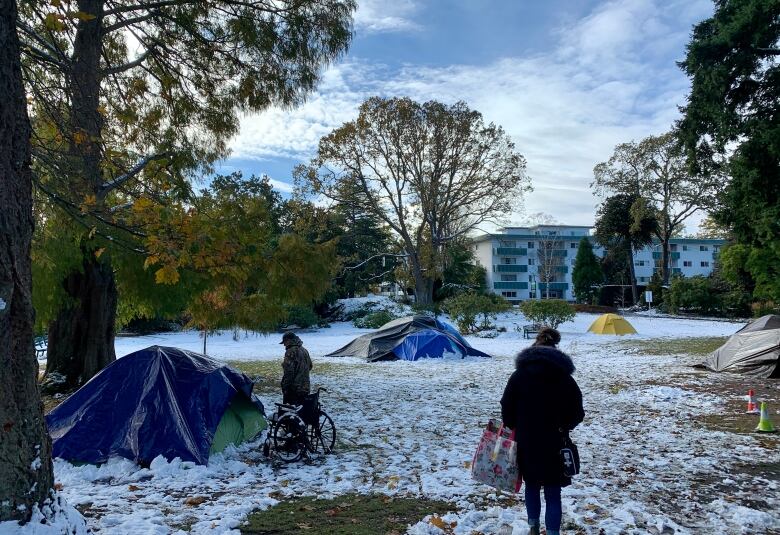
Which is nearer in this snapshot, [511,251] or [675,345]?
[675,345]

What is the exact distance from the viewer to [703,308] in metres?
40.4

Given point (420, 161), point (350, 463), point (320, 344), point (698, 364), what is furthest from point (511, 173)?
point (350, 463)

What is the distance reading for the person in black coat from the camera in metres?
4.41

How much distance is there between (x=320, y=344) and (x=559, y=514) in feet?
82.3

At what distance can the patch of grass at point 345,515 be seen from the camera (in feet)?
16.5

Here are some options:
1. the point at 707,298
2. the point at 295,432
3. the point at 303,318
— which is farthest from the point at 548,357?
the point at 707,298

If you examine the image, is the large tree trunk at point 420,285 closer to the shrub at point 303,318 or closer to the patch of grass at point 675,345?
the shrub at point 303,318

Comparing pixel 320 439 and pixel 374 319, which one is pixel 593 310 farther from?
pixel 320 439

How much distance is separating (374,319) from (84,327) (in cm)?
2564

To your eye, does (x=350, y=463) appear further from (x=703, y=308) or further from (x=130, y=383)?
(x=703, y=308)

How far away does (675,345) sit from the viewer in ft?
79.0

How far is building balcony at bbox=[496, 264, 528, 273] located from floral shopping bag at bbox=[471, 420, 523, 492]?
73.3 metres

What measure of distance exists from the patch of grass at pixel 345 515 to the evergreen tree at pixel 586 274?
5402 cm

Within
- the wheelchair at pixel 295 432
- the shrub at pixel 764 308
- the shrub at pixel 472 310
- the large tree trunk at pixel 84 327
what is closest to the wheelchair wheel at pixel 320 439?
the wheelchair at pixel 295 432
